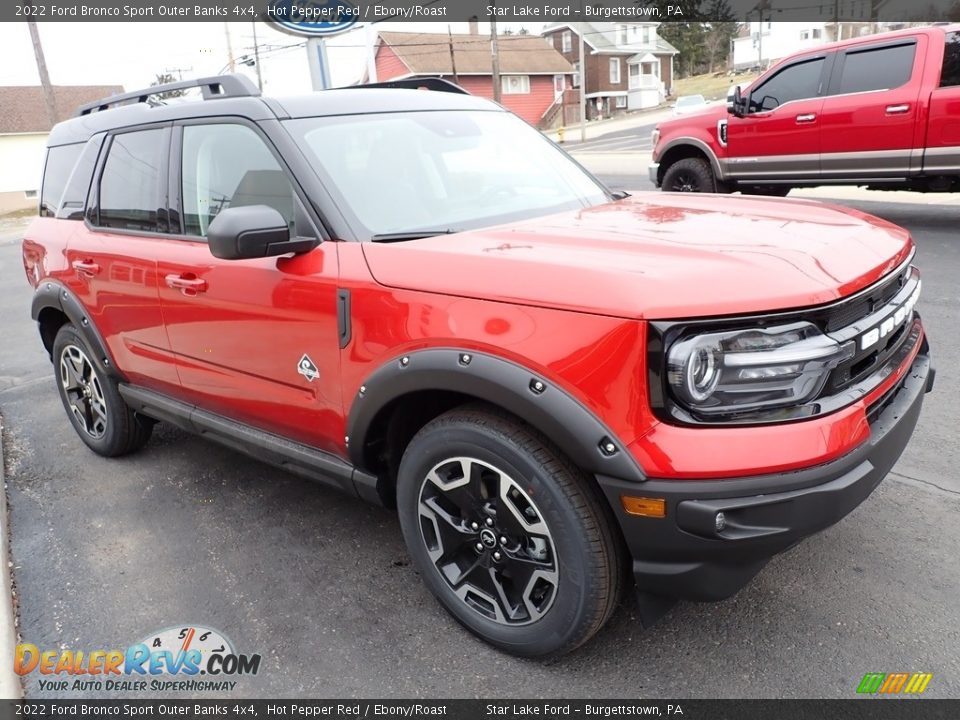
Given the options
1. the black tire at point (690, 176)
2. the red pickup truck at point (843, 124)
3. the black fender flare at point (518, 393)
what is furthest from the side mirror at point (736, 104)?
the black fender flare at point (518, 393)

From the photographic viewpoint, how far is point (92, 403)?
4.44m

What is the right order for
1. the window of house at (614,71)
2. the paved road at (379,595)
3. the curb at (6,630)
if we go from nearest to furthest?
1. the paved road at (379,595)
2. the curb at (6,630)
3. the window of house at (614,71)

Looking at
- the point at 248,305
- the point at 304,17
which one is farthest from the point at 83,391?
the point at 304,17

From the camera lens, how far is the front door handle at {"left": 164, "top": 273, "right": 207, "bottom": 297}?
→ 3141 millimetres

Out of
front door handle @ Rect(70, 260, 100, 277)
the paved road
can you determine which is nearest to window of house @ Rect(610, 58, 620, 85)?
the paved road

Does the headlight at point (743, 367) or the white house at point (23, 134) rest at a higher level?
the white house at point (23, 134)

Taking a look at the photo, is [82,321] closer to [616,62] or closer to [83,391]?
[83,391]

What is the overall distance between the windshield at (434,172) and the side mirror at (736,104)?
255 inches

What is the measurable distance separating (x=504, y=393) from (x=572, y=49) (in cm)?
5941

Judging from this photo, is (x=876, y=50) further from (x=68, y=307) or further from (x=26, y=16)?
(x=26, y=16)

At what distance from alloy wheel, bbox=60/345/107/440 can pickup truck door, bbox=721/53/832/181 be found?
7811 millimetres

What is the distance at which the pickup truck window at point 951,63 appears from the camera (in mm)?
7539

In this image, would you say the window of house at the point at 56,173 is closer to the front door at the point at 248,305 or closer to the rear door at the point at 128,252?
the rear door at the point at 128,252

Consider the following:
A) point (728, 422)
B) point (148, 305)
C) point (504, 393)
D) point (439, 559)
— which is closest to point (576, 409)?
point (504, 393)
